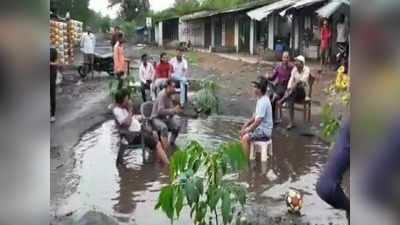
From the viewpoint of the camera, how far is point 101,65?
16859 mm

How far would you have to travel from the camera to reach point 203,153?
3.22 meters

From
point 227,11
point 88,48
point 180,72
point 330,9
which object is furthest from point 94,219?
point 227,11

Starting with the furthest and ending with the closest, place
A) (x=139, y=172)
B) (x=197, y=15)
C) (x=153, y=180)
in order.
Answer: (x=197, y=15), (x=139, y=172), (x=153, y=180)

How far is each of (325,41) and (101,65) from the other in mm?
6397

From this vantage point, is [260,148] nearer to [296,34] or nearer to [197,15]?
[296,34]

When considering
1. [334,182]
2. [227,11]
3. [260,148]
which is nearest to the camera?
[334,182]

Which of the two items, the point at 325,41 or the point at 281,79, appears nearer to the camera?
the point at 281,79

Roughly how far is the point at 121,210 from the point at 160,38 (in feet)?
96.0

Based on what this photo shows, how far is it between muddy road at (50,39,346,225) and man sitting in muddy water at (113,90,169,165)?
20 centimetres

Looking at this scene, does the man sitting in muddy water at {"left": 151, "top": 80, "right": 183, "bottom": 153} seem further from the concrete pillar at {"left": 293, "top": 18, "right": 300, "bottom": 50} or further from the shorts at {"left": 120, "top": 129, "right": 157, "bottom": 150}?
the concrete pillar at {"left": 293, "top": 18, "right": 300, "bottom": 50}

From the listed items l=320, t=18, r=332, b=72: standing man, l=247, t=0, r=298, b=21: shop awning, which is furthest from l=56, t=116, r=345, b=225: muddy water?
l=247, t=0, r=298, b=21: shop awning

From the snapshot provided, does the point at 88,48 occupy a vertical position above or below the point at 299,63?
above

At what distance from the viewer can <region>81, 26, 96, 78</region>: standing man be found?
630 inches

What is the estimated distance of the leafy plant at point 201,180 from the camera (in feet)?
10.2
